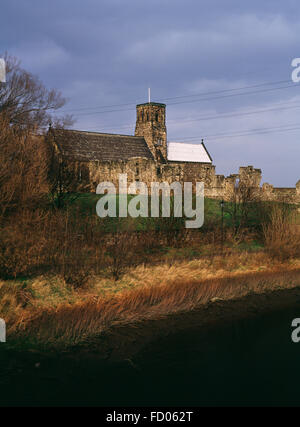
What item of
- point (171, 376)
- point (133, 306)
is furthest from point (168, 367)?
point (133, 306)

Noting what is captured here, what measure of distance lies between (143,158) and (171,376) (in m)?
25.4

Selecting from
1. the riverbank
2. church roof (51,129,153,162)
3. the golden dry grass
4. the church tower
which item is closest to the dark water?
the riverbank

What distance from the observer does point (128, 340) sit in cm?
1210

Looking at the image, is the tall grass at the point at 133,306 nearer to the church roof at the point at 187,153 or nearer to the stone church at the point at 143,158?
the stone church at the point at 143,158

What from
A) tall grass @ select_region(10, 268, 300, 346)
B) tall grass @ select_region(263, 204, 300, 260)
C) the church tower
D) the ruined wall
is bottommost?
tall grass @ select_region(10, 268, 300, 346)

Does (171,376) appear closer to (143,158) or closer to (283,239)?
(283,239)

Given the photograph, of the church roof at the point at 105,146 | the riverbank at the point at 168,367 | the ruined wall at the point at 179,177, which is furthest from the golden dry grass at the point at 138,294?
the church roof at the point at 105,146

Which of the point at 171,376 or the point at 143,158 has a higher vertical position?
the point at 143,158

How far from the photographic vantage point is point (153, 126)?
162 ft

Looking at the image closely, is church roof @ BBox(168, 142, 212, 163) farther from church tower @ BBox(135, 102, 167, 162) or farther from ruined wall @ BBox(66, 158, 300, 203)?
ruined wall @ BBox(66, 158, 300, 203)

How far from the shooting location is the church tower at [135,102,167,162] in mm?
48906

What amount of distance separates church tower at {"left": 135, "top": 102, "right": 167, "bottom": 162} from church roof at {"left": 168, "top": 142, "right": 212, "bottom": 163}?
3.03 meters

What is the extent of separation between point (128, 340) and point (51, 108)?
2524 cm
